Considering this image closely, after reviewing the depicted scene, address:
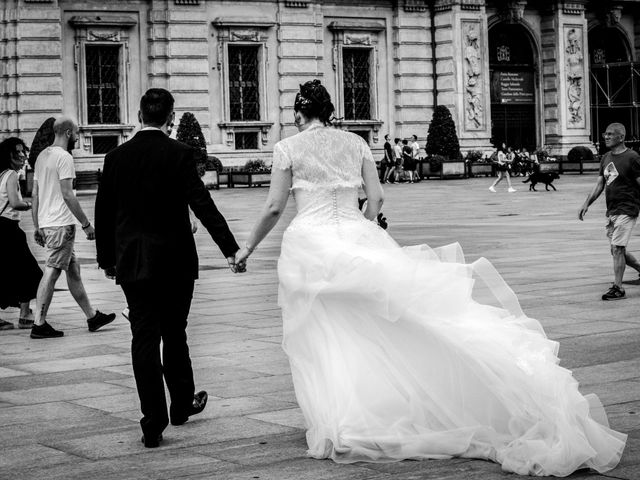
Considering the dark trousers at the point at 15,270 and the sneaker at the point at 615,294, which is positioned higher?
the dark trousers at the point at 15,270

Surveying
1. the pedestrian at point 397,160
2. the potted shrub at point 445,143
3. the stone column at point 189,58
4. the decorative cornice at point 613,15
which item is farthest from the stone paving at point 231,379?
the decorative cornice at point 613,15

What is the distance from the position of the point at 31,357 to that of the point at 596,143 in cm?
4283

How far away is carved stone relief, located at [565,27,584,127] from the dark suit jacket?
41928 millimetres

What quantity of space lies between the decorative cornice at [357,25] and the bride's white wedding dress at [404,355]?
36.9m

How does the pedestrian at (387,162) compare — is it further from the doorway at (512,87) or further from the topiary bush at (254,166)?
the doorway at (512,87)

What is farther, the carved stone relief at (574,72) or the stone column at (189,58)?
the carved stone relief at (574,72)

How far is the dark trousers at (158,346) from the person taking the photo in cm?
700

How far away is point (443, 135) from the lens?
141 feet

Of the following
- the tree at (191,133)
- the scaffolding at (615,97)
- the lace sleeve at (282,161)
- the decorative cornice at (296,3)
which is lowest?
the lace sleeve at (282,161)

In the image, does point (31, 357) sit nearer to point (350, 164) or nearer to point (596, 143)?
point (350, 164)

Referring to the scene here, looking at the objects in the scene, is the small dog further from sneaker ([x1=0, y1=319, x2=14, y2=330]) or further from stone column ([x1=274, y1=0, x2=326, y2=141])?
sneaker ([x1=0, y1=319, x2=14, y2=330])

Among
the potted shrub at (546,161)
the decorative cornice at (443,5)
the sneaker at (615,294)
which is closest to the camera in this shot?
the sneaker at (615,294)

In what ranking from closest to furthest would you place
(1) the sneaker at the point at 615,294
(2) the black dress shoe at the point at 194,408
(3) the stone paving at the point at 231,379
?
(3) the stone paving at the point at 231,379
(2) the black dress shoe at the point at 194,408
(1) the sneaker at the point at 615,294

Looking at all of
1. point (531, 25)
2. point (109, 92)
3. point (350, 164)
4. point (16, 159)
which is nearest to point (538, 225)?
point (16, 159)
